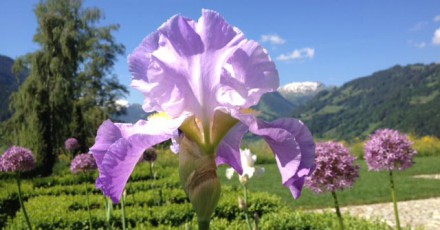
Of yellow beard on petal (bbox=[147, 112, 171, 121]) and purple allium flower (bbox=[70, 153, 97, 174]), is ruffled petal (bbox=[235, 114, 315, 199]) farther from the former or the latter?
purple allium flower (bbox=[70, 153, 97, 174])

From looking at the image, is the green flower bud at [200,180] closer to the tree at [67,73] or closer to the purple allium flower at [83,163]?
the purple allium flower at [83,163]

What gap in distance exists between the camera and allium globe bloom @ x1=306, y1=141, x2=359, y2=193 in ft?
9.82

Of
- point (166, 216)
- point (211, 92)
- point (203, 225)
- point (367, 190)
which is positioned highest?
point (211, 92)

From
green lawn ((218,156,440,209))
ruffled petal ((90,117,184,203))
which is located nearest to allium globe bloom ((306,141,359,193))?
ruffled petal ((90,117,184,203))

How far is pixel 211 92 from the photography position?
95cm

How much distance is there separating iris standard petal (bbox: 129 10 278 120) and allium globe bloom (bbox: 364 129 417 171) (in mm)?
2774

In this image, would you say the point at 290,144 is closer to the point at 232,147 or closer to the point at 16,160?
the point at 232,147

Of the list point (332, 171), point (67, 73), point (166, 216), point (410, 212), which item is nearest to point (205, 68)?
point (332, 171)

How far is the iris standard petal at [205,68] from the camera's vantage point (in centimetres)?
93

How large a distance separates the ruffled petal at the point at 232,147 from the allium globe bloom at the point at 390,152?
8.76ft

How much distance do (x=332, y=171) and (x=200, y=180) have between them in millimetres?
2310

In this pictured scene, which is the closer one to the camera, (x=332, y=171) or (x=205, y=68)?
(x=205, y=68)

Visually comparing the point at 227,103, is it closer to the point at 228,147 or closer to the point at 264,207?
the point at 228,147

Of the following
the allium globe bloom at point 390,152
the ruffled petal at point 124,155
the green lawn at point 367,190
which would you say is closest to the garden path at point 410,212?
the green lawn at point 367,190
